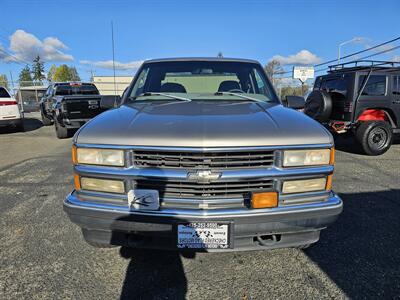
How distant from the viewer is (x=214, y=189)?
213cm

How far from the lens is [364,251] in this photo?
291 cm

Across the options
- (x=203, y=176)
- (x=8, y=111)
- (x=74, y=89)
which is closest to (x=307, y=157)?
(x=203, y=176)

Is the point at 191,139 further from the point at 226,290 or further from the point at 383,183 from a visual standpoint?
the point at 383,183

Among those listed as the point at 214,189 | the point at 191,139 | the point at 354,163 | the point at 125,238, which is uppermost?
the point at 191,139

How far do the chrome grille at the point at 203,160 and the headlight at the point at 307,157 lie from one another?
12 cm

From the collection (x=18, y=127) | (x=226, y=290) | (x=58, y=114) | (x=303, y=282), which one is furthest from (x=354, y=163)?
(x=18, y=127)

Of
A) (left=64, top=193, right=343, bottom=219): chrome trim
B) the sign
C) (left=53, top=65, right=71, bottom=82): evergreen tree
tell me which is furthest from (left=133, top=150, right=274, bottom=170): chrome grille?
Result: (left=53, top=65, right=71, bottom=82): evergreen tree

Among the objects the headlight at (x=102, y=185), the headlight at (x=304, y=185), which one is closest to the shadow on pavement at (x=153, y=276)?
the headlight at (x=102, y=185)

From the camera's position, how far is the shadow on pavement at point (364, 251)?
2400mm

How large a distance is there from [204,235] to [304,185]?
2.63 feet

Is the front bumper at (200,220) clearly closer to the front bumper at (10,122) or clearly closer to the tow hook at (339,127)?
the tow hook at (339,127)

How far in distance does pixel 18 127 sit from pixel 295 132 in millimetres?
11715

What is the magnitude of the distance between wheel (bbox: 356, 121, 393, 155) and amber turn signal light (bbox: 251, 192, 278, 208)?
20.1 feet

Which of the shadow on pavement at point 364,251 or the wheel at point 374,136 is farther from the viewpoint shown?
the wheel at point 374,136
